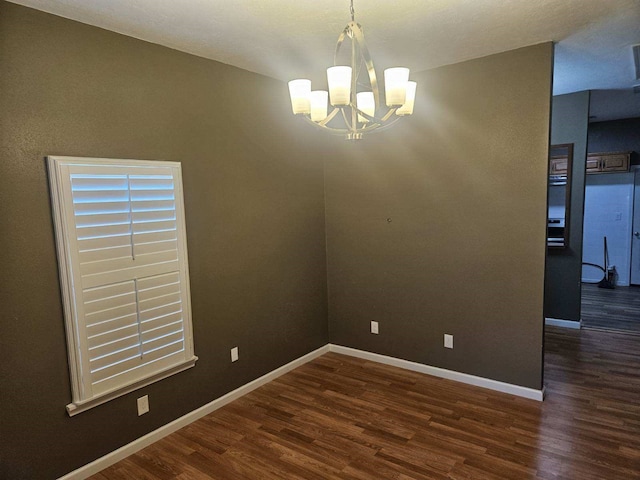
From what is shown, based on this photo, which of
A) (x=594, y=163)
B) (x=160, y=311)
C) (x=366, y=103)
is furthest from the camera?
(x=594, y=163)

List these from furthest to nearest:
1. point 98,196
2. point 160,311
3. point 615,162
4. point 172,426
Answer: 1. point 615,162
2. point 172,426
3. point 160,311
4. point 98,196

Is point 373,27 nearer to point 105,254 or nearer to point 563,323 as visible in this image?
point 105,254

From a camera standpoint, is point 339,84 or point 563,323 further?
point 563,323

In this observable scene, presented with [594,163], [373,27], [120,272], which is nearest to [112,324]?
[120,272]

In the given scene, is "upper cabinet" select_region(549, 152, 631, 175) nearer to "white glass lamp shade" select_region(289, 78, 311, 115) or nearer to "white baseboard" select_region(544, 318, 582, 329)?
"white baseboard" select_region(544, 318, 582, 329)

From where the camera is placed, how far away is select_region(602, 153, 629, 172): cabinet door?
6.28 m

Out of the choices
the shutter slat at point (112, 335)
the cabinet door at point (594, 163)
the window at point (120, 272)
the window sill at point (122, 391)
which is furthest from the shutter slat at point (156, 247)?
the cabinet door at point (594, 163)

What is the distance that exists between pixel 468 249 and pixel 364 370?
1517 millimetres

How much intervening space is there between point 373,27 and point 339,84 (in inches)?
39.4

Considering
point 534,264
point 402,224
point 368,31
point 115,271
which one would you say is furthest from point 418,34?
point 115,271

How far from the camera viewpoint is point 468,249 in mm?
3387

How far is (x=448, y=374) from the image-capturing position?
11.8ft

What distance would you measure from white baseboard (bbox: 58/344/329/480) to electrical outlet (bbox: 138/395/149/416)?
171 mm

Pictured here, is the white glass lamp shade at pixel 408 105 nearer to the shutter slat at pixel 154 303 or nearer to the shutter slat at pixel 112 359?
the shutter slat at pixel 154 303
